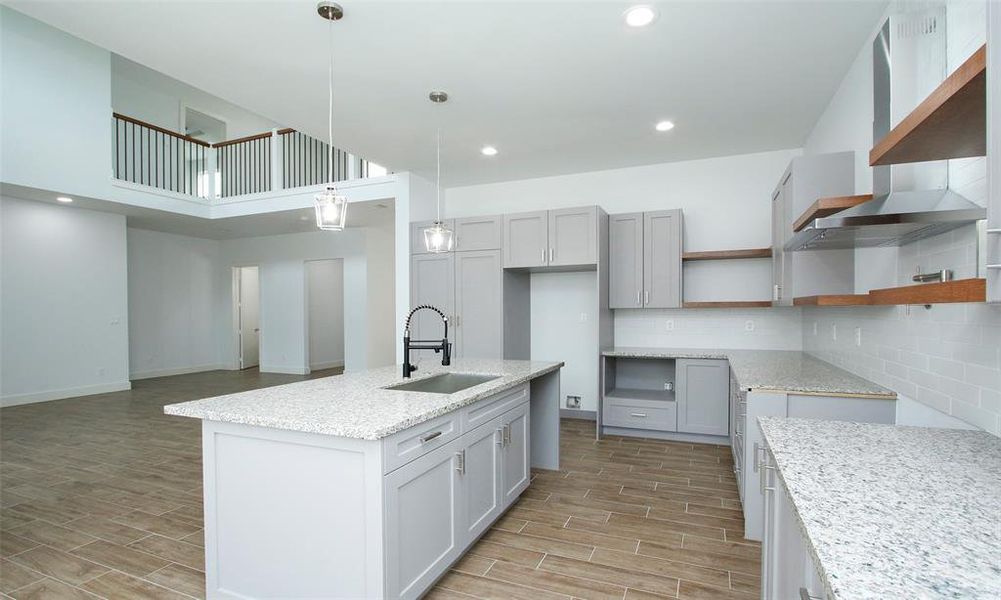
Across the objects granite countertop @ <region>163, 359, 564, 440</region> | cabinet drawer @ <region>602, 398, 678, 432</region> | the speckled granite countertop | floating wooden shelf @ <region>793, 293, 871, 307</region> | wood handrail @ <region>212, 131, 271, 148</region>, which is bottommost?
cabinet drawer @ <region>602, 398, 678, 432</region>

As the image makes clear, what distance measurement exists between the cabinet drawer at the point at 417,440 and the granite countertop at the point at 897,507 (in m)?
1.27

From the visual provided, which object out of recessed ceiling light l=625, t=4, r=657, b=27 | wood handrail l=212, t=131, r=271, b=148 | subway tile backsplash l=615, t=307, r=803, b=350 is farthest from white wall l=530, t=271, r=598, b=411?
wood handrail l=212, t=131, r=271, b=148

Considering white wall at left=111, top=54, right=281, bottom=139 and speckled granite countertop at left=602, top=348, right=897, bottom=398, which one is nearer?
speckled granite countertop at left=602, top=348, right=897, bottom=398

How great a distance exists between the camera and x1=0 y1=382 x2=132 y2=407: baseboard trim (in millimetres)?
6352

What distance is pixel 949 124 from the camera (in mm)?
1168

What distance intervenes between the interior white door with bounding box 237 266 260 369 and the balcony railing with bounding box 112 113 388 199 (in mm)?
2335

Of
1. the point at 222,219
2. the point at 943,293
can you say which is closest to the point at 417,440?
the point at 943,293

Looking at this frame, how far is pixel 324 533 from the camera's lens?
186cm

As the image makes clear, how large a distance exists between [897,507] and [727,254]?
3.93 metres

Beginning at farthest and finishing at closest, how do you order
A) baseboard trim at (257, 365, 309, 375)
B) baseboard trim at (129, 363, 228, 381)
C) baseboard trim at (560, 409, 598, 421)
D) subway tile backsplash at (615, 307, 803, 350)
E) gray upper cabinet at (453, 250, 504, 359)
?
baseboard trim at (257, 365, 309, 375) → baseboard trim at (129, 363, 228, 381) → baseboard trim at (560, 409, 598, 421) → gray upper cabinet at (453, 250, 504, 359) → subway tile backsplash at (615, 307, 803, 350)

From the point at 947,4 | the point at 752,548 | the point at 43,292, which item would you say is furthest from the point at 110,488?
the point at 947,4

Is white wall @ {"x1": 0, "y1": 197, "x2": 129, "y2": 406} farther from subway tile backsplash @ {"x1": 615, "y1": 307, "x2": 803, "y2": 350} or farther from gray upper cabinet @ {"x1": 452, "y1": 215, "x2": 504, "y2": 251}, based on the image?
subway tile backsplash @ {"x1": 615, "y1": 307, "x2": 803, "y2": 350}

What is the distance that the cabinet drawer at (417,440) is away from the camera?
5.95ft

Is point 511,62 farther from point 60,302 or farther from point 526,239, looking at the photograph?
point 60,302
